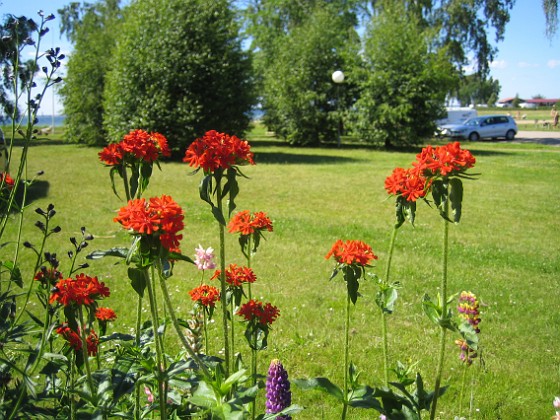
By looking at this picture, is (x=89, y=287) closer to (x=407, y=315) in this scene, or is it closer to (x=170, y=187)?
(x=407, y=315)

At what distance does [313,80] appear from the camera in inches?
795

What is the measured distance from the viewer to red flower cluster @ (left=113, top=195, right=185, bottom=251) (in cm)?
123

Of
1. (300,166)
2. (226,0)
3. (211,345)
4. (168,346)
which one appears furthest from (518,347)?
(226,0)

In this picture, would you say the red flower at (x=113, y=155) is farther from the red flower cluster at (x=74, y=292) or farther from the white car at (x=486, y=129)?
the white car at (x=486, y=129)

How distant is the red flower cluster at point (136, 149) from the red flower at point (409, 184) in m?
0.79

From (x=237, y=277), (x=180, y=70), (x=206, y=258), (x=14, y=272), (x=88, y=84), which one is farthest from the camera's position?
(x=88, y=84)

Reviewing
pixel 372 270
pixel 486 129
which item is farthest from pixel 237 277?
pixel 486 129

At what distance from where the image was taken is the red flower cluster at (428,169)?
1.53 m

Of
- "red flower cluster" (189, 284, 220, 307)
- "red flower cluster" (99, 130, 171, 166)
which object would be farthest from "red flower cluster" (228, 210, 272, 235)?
"red flower cluster" (99, 130, 171, 166)

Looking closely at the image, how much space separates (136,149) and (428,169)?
95cm

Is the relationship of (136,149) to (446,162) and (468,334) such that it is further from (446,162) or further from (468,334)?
(468,334)

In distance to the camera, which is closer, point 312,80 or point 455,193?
point 455,193

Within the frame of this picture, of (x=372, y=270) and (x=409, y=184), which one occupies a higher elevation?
(x=409, y=184)

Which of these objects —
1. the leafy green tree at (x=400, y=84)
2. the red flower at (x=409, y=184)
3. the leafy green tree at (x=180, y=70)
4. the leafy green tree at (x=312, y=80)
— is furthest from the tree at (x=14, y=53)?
the leafy green tree at (x=312, y=80)
